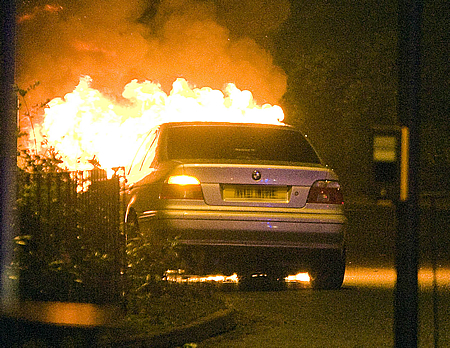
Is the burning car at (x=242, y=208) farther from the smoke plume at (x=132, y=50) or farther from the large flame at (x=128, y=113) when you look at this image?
the smoke plume at (x=132, y=50)

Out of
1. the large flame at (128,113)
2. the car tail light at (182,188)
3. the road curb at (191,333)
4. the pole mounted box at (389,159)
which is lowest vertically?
the road curb at (191,333)

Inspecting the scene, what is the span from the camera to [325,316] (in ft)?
31.7

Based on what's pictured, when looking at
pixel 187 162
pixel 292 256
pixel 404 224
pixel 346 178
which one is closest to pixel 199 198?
pixel 187 162

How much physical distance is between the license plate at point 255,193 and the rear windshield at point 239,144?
53 centimetres

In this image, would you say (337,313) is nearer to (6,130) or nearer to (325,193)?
(325,193)

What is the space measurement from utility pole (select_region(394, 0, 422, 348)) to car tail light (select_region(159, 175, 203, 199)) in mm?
4213

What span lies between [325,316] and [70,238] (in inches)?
99.9

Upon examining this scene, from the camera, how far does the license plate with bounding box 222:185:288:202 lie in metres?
10.7

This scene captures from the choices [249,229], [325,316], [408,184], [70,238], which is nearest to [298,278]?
[249,229]

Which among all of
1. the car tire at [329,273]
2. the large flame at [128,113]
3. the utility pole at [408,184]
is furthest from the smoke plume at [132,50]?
the utility pole at [408,184]

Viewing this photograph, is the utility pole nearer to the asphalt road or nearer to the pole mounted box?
the pole mounted box

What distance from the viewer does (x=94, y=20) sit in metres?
24.1

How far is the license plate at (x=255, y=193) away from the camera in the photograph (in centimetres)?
1073

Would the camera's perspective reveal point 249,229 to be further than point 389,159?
Yes
